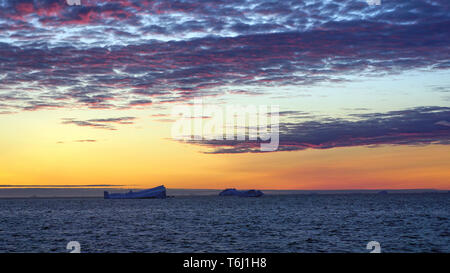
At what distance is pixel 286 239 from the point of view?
46.1 meters

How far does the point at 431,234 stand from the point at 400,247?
13.7m

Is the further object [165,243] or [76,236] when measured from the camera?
[76,236]
